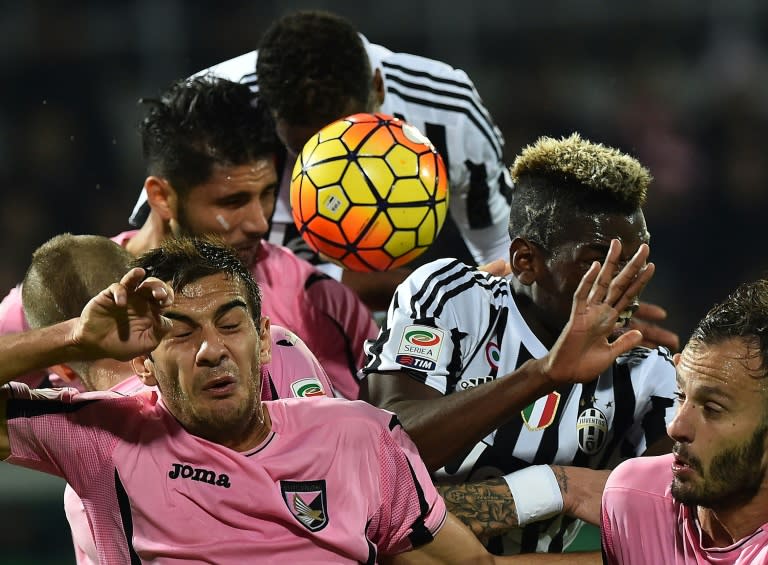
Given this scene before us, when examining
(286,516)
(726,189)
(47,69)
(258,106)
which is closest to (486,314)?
(286,516)

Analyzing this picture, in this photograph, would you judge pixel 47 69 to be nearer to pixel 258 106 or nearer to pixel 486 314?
pixel 258 106

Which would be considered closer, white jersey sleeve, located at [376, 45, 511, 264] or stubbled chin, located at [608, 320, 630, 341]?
stubbled chin, located at [608, 320, 630, 341]

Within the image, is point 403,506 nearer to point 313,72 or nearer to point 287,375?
point 287,375

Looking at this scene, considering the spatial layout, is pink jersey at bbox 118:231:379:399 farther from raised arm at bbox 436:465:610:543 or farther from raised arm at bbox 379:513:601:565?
raised arm at bbox 379:513:601:565

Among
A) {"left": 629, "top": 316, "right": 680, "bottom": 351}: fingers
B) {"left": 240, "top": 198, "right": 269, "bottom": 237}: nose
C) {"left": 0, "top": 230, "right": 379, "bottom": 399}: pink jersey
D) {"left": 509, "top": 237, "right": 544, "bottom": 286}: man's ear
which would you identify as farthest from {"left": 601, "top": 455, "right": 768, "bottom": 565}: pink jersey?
{"left": 240, "top": 198, "right": 269, "bottom": 237}: nose

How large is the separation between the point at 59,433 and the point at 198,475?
337 mm

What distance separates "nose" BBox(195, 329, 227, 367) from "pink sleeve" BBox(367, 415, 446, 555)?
466 millimetres

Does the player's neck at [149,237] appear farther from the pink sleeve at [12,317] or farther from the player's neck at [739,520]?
the player's neck at [739,520]

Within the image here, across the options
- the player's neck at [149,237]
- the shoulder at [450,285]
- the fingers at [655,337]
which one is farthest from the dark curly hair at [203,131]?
the fingers at [655,337]

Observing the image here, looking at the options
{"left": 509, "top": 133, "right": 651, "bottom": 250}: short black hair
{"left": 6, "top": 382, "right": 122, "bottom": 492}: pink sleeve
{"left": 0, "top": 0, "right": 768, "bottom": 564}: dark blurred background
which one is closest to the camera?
{"left": 6, "top": 382, "right": 122, "bottom": 492}: pink sleeve

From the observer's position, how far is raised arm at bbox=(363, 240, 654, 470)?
3148mm

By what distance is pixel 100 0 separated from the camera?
9.68 meters

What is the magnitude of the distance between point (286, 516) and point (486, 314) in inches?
43.2

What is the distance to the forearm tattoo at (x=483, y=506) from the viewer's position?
3.53 meters
